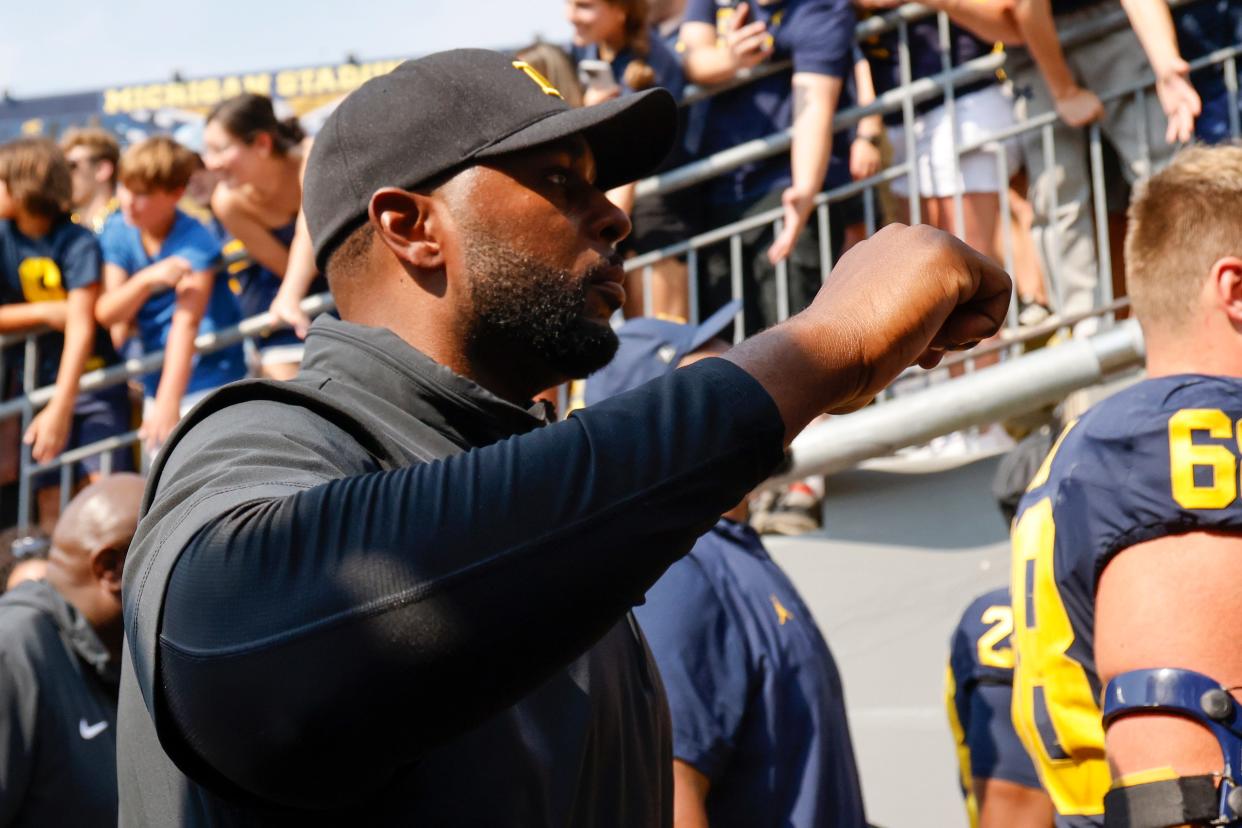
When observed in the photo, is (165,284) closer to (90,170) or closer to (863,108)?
(90,170)

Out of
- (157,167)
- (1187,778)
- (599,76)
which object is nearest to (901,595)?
(599,76)

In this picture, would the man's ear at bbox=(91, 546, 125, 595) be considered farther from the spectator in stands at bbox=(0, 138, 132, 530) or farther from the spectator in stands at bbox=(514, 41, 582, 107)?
the spectator in stands at bbox=(0, 138, 132, 530)

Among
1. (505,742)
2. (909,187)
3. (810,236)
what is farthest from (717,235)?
(505,742)

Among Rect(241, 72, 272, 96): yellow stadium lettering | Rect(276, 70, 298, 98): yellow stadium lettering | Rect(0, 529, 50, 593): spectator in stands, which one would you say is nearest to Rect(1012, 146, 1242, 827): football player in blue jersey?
Rect(0, 529, 50, 593): spectator in stands

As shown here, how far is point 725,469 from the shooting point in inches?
44.6

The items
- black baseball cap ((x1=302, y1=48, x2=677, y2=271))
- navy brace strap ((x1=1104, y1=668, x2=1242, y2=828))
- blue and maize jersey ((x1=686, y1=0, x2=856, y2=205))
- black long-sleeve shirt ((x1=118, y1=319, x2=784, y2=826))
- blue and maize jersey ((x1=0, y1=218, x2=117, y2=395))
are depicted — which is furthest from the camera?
blue and maize jersey ((x1=0, y1=218, x2=117, y2=395))

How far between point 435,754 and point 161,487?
1.13 feet

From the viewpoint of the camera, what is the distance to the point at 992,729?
3.57m

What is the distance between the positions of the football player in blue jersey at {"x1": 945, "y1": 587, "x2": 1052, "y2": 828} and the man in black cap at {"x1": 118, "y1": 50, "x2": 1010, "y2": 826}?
6.63ft

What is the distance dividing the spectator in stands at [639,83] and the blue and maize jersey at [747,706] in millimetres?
2450

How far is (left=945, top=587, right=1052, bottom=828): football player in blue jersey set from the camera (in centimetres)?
351

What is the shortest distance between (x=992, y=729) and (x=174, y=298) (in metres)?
4.15

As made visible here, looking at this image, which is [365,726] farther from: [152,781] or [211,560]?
[152,781]

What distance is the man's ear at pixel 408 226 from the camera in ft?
6.05
